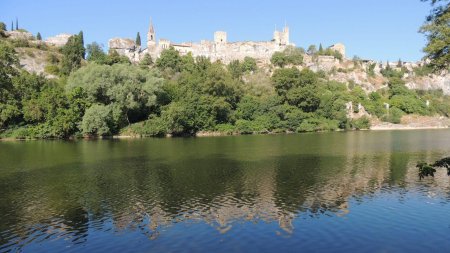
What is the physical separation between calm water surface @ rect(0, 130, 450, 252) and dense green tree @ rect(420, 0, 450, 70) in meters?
8.51

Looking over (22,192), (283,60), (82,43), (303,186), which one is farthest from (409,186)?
(283,60)

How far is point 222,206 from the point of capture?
24.3m

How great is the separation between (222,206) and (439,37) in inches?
620

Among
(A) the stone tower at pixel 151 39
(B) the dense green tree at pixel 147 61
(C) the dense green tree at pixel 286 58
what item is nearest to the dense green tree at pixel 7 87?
(B) the dense green tree at pixel 147 61

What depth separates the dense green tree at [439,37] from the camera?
2098 centimetres

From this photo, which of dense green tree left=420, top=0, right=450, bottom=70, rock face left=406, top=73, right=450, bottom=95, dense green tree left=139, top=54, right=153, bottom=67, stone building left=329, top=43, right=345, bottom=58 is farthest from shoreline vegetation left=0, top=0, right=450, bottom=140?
dense green tree left=420, top=0, right=450, bottom=70

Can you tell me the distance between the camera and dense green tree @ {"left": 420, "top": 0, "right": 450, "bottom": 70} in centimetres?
2098

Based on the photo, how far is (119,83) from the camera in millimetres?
78438

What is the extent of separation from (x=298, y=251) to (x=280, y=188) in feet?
40.0

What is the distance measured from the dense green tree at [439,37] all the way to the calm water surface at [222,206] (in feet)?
27.9

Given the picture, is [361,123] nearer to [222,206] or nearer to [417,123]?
[417,123]

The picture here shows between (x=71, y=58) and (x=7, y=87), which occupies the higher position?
(x=71, y=58)

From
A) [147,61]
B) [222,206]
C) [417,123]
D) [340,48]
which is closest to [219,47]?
[147,61]

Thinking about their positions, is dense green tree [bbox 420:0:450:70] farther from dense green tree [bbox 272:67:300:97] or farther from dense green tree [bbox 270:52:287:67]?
dense green tree [bbox 270:52:287:67]
